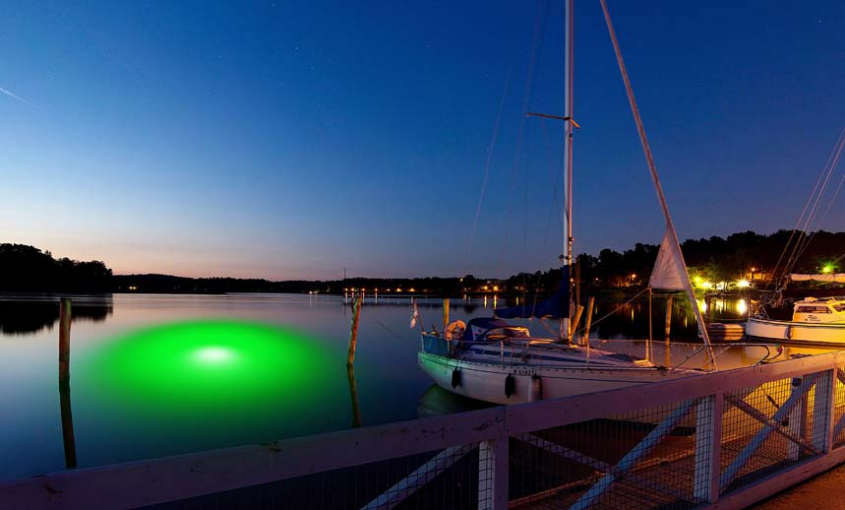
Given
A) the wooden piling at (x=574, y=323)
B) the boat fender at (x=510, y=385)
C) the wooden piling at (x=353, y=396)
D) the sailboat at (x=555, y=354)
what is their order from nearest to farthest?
the sailboat at (x=555, y=354) < the boat fender at (x=510, y=385) < the wooden piling at (x=574, y=323) < the wooden piling at (x=353, y=396)

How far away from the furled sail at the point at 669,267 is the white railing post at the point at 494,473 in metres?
9.45

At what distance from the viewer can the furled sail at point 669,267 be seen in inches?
452

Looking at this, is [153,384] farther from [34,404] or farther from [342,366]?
[342,366]

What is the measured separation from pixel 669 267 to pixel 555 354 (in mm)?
3961

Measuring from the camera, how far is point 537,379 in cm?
1345

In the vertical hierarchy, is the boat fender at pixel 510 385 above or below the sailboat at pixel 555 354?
below

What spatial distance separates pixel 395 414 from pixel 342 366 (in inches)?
462

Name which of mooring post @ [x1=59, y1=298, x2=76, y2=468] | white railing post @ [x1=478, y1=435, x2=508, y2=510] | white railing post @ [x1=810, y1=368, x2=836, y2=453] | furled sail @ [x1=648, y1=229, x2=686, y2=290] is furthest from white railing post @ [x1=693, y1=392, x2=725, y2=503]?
mooring post @ [x1=59, y1=298, x2=76, y2=468]

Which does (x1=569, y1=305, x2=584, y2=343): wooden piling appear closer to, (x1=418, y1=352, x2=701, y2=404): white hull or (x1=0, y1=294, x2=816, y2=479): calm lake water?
(x1=418, y1=352, x2=701, y2=404): white hull

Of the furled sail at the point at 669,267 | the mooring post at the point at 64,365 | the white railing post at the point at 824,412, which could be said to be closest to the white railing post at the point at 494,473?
the white railing post at the point at 824,412

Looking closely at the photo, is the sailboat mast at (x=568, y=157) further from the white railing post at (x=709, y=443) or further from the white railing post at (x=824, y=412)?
the white railing post at (x=709, y=443)

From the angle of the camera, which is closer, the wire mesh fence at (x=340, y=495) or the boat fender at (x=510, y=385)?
the wire mesh fence at (x=340, y=495)

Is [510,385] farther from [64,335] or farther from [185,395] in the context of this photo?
[64,335]

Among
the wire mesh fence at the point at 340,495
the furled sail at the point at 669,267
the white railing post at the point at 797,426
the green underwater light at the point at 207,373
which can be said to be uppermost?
the furled sail at the point at 669,267
